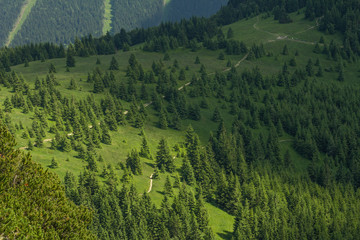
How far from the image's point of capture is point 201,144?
411ft

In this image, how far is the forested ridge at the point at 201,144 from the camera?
79.2 m

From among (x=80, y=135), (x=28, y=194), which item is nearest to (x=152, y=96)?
(x=80, y=135)

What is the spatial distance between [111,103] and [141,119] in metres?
11.7

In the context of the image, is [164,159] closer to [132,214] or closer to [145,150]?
[145,150]

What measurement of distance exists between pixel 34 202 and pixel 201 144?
296 ft

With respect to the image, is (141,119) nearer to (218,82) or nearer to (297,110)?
(218,82)

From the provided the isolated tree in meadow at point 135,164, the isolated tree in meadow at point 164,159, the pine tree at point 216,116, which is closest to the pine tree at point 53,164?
the isolated tree in meadow at point 135,164

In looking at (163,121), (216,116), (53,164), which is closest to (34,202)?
(53,164)

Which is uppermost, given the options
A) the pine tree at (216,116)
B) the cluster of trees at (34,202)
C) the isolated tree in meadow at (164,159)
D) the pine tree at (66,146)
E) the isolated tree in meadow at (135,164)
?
the cluster of trees at (34,202)

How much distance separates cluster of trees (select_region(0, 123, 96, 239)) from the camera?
3397 centimetres

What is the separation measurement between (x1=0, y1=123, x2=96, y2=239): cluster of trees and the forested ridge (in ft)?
3.36

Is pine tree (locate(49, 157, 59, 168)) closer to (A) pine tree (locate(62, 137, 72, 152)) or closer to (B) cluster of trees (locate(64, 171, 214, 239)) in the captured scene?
(B) cluster of trees (locate(64, 171, 214, 239))

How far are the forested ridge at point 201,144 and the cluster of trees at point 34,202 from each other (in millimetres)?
1025

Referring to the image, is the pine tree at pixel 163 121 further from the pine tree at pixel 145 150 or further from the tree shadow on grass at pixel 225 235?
the tree shadow on grass at pixel 225 235
